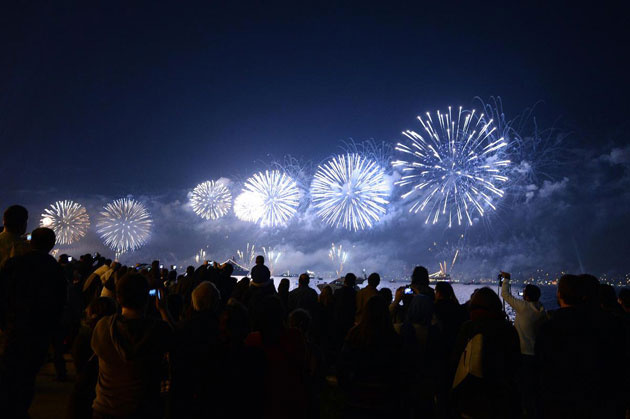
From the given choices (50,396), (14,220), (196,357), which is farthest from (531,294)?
(50,396)

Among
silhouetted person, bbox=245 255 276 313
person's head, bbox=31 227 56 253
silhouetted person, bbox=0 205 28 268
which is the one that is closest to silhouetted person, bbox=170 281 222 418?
person's head, bbox=31 227 56 253

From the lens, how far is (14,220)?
549 cm

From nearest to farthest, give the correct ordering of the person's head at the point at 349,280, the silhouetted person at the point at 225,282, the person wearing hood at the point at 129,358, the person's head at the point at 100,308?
the person wearing hood at the point at 129,358 → the person's head at the point at 100,308 → the person's head at the point at 349,280 → the silhouetted person at the point at 225,282

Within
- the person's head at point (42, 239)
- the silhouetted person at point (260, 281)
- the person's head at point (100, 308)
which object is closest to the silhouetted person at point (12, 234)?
the person's head at point (42, 239)

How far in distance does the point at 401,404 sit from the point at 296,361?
145 centimetres

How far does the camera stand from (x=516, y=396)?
3799mm

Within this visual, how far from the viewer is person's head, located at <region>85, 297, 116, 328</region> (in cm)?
458

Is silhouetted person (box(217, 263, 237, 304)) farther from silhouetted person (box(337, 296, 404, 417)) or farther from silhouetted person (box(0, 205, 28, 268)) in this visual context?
silhouetted person (box(337, 296, 404, 417))

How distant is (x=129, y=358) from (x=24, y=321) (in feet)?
7.27

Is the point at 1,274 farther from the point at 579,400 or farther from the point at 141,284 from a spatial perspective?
the point at 579,400

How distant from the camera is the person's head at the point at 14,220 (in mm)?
5469

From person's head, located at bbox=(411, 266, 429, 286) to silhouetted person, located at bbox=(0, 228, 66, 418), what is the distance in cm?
603

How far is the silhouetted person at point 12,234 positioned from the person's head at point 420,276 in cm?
668

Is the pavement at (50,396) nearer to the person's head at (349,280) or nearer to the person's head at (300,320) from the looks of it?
the person's head at (300,320)
